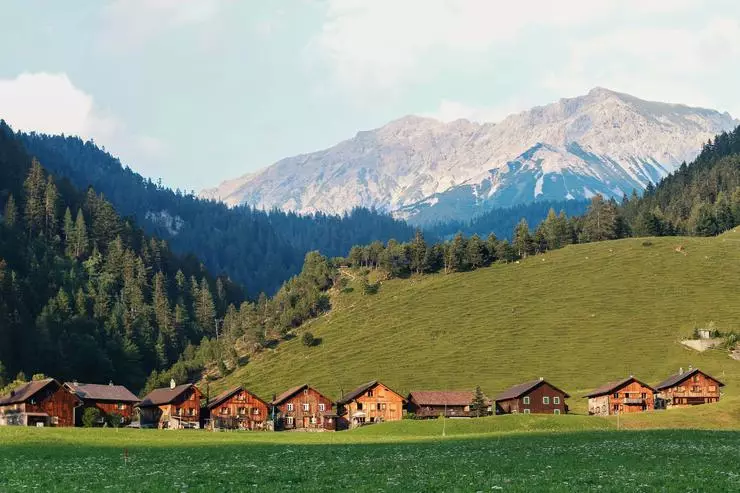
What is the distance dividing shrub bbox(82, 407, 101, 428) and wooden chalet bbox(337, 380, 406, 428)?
39.5m

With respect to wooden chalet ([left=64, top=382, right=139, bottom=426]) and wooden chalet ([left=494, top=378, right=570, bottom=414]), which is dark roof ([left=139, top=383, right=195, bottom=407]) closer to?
wooden chalet ([left=64, top=382, right=139, bottom=426])

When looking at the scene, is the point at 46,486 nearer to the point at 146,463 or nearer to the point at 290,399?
the point at 146,463

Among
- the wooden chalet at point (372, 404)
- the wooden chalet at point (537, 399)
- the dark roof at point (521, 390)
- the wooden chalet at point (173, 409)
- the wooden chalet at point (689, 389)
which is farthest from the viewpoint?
the wooden chalet at point (372, 404)

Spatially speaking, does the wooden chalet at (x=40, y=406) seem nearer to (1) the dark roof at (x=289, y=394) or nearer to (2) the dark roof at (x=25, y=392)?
(2) the dark roof at (x=25, y=392)

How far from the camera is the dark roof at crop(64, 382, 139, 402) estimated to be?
16575 cm

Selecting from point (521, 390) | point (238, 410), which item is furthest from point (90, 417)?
point (521, 390)

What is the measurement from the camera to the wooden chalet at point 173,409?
16625 centimetres

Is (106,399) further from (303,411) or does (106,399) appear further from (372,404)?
(372,404)

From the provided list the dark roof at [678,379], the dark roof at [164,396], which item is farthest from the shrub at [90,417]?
the dark roof at [678,379]

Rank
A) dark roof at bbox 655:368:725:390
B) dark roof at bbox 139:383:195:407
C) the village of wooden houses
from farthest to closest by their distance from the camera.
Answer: dark roof at bbox 139:383:195:407, dark roof at bbox 655:368:725:390, the village of wooden houses

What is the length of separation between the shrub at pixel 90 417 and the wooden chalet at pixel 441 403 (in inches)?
1996

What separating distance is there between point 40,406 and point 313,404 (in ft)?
143

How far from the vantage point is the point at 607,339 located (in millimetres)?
195500

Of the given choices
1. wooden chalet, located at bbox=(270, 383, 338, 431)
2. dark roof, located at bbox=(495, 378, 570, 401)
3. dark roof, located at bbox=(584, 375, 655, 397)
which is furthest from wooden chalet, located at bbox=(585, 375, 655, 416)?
wooden chalet, located at bbox=(270, 383, 338, 431)
